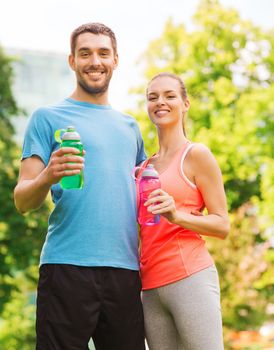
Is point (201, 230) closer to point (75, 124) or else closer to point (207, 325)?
point (207, 325)

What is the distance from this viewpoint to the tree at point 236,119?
1891cm

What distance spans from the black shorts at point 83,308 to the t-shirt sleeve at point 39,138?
0.57m

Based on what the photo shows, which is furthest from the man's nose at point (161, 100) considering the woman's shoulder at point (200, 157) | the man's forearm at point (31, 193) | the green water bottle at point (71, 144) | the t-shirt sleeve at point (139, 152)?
the man's forearm at point (31, 193)

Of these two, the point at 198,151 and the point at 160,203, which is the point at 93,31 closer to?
the point at 198,151

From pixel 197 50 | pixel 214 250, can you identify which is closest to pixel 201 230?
pixel 214 250

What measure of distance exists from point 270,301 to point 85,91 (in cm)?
1979

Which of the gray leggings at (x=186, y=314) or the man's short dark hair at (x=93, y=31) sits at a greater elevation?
the man's short dark hair at (x=93, y=31)

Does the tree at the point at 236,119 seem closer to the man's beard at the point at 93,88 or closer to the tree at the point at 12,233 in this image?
the tree at the point at 12,233

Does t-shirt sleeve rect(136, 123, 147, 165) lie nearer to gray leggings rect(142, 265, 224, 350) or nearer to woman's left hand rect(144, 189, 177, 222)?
woman's left hand rect(144, 189, 177, 222)

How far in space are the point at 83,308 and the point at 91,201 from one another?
53 centimetres

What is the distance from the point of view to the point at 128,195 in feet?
12.4

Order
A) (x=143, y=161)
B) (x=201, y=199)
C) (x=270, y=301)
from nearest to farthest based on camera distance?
(x=201, y=199)
(x=143, y=161)
(x=270, y=301)

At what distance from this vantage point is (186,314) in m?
3.62

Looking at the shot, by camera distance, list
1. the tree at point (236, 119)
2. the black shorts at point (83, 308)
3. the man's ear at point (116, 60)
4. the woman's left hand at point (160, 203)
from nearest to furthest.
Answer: the woman's left hand at point (160, 203) → the black shorts at point (83, 308) → the man's ear at point (116, 60) → the tree at point (236, 119)
